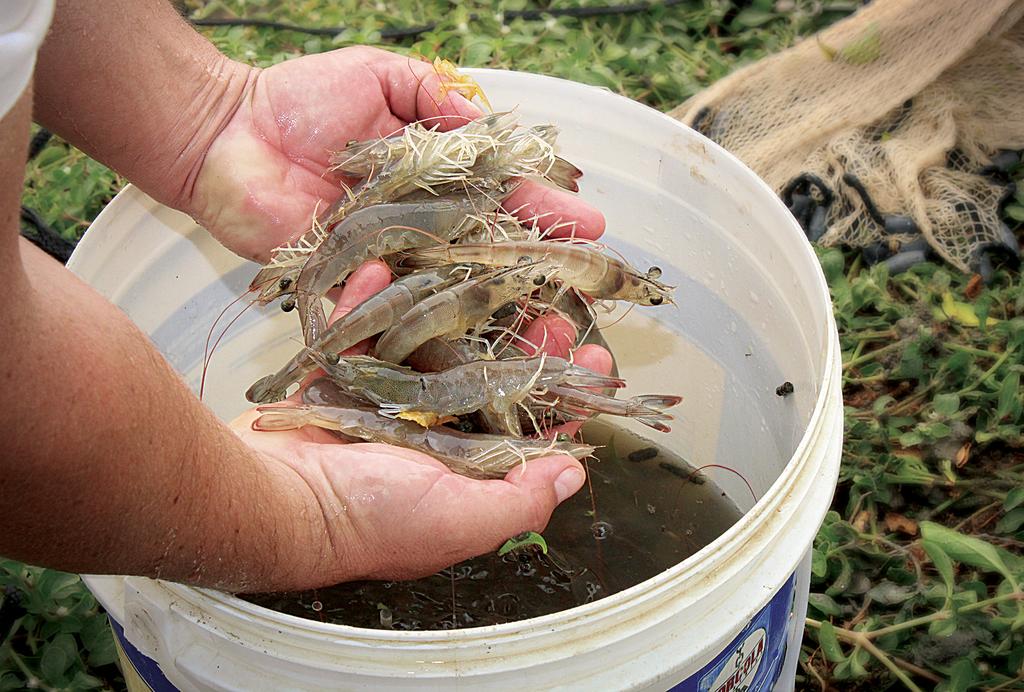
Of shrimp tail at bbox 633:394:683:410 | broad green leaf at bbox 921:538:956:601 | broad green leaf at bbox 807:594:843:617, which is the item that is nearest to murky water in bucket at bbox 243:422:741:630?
broad green leaf at bbox 807:594:843:617

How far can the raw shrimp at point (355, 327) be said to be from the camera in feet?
6.98

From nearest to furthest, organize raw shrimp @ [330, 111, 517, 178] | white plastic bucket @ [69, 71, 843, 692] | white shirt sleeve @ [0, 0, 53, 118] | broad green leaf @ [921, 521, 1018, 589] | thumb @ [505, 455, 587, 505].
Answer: white shirt sleeve @ [0, 0, 53, 118] < white plastic bucket @ [69, 71, 843, 692] < thumb @ [505, 455, 587, 505] < broad green leaf @ [921, 521, 1018, 589] < raw shrimp @ [330, 111, 517, 178]

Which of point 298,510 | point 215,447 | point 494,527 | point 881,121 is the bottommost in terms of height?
point 881,121

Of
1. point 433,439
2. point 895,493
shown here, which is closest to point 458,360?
point 433,439

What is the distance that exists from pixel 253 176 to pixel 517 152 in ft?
1.98

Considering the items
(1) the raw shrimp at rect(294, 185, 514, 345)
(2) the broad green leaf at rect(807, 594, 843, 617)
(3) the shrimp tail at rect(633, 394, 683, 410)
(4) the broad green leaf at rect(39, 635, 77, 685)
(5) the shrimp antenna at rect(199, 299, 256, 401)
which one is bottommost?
(2) the broad green leaf at rect(807, 594, 843, 617)

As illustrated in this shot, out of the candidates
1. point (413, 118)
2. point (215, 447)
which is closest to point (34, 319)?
point (215, 447)

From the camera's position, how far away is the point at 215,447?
4.61 ft

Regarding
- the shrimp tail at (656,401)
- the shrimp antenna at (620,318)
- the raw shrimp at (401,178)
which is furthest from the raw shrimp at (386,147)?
the shrimp tail at (656,401)

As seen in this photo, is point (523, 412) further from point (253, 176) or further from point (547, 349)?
point (253, 176)

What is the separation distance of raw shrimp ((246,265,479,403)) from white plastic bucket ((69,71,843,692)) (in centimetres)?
35

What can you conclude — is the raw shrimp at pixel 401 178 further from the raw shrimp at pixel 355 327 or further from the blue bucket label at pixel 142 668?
the blue bucket label at pixel 142 668

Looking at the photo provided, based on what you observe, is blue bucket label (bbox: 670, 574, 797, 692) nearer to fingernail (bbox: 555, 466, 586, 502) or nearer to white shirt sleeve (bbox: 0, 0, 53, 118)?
fingernail (bbox: 555, 466, 586, 502)

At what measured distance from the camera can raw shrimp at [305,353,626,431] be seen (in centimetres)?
205
